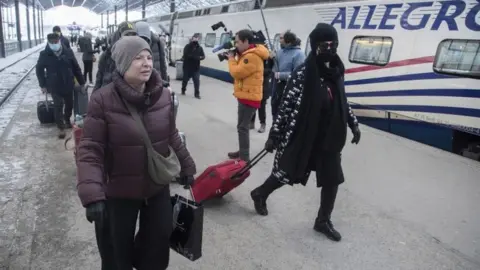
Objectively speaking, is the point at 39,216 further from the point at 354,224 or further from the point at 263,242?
the point at 354,224

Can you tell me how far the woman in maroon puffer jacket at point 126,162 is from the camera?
200 centimetres

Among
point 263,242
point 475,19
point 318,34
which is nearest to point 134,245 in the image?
point 263,242

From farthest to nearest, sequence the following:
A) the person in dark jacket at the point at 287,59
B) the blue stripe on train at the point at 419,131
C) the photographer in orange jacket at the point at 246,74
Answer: the blue stripe on train at the point at 419,131
the person in dark jacket at the point at 287,59
the photographer in orange jacket at the point at 246,74

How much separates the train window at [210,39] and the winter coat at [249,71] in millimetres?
11434

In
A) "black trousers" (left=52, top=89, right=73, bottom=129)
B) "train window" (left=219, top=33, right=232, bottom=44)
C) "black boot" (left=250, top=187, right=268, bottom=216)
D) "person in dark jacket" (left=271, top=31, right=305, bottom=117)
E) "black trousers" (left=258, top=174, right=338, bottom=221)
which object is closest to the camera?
"black trousers" (left=258, top=174, right=338, bottom=221)

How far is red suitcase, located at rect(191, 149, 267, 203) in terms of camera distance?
393cm

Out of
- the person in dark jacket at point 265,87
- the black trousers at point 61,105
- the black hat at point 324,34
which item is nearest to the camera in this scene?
the black hat at point 324,34

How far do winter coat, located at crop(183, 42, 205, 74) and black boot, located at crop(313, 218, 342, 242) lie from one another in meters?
7.74

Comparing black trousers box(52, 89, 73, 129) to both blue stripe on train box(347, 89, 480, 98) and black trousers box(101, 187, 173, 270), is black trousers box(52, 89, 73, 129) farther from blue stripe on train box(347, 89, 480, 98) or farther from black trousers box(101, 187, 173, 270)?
blue stripe on train box(347, 89, 480, 98)

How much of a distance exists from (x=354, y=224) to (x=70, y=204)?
2.86m

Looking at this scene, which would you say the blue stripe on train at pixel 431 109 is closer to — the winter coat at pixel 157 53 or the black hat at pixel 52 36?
the winter coat at pixel 157 53

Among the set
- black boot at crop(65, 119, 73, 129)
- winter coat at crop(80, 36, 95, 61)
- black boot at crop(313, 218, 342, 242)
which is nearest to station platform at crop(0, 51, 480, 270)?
black boot at crop(313, 218, 342, 242)

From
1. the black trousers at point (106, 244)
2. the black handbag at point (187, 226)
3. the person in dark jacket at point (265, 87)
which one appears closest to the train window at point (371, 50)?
the person in dark jacket at point (265, 87)

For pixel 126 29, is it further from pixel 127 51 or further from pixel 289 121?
pixel 127 51
